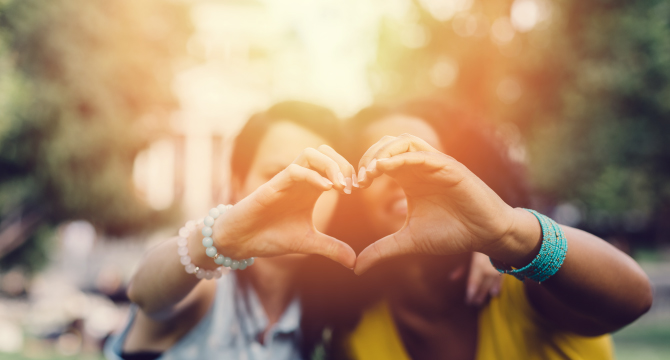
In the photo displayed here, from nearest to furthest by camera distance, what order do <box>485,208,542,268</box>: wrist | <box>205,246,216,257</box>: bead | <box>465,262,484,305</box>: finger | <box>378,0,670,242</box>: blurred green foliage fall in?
<box>485,208,542,268</box>: wrist < <box>205,246,216,257</box>: bead < <box>465,262,484,305</box>: finger < <box>378,0,670,242</box>: blurred green foliage

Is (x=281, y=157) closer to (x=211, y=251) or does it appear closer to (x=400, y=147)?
(x=211, y=251)

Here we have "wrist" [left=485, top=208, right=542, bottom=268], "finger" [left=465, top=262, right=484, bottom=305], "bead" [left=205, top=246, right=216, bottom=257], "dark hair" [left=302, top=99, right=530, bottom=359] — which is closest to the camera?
"wrist" [left=485, top=208, right=542, bottom=268]

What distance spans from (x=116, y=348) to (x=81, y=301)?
33.0 ft

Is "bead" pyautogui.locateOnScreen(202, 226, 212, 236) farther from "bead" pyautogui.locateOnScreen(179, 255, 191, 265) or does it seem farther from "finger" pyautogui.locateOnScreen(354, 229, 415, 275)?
"finger" pyautogui.locateOnScreen(354, 229, 415, 275)

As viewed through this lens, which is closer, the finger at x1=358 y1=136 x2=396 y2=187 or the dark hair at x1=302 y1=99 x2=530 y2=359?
the finger at x1=358 y1=136 x2=396 y2=187

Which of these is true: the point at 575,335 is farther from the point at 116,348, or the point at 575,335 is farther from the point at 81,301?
the point at 81,301

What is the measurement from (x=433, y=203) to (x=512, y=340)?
0.80 meters

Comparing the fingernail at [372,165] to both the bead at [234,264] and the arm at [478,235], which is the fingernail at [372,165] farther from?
Answer: the bead at [234,264]

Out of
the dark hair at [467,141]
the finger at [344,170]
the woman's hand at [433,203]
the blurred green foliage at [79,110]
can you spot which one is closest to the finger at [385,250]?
the woman's hand at [433,203]

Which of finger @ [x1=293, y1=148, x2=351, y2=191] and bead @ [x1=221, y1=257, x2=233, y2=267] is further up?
finger @ [x1=293, y1=148, x2=351, y2=191]

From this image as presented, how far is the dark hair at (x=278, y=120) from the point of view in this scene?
1.97m

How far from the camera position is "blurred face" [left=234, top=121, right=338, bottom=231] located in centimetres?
183

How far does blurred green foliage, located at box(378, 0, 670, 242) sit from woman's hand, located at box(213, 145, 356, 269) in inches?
231

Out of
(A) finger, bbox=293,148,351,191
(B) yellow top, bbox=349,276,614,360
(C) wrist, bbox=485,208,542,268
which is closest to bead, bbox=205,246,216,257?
(A) finger, bbox=293,148,351,191
